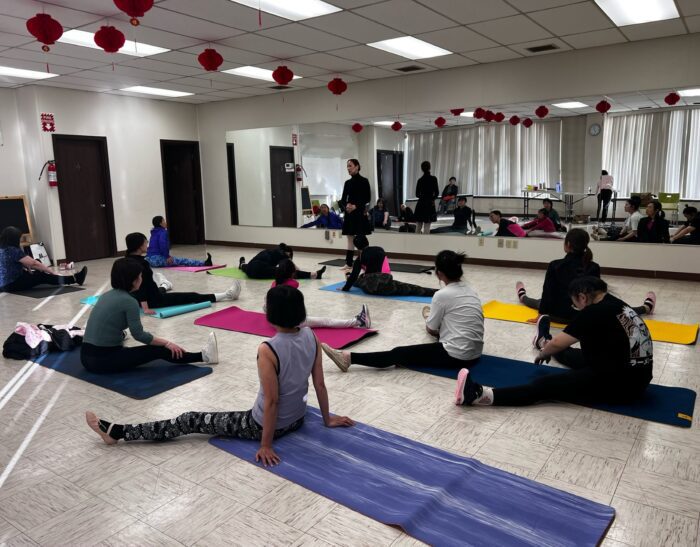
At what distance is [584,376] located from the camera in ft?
10.1

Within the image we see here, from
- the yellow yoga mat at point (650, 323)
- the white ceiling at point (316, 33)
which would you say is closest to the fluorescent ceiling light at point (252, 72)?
the white ceiling at point (316, 33)

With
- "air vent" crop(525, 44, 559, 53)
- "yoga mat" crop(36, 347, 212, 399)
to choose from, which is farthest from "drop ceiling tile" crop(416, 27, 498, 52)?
"yoga mat" crop(36, 347, 212, 399)

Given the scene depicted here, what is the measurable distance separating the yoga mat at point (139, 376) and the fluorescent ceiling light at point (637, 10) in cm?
514

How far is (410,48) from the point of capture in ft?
22.4

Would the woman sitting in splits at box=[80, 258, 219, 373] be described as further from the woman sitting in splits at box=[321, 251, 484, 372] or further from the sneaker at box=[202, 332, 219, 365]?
the woman sitting in splits at box=[321, 251, 484, 372]

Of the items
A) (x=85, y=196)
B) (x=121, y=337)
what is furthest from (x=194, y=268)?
(x=121, y=337)

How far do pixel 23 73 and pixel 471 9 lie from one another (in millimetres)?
6516

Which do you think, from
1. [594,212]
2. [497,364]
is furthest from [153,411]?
[594,212]

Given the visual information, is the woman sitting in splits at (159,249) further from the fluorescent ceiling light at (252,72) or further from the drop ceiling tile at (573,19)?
the drop ceiling tile at (573,19)

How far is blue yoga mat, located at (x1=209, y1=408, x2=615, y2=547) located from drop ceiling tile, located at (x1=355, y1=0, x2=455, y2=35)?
4119 millimetres

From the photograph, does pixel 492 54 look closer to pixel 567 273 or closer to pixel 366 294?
pixel 366 294

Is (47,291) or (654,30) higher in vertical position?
(654,30)

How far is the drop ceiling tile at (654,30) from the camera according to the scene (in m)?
5.85

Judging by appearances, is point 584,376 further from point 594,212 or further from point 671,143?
point 671,143
